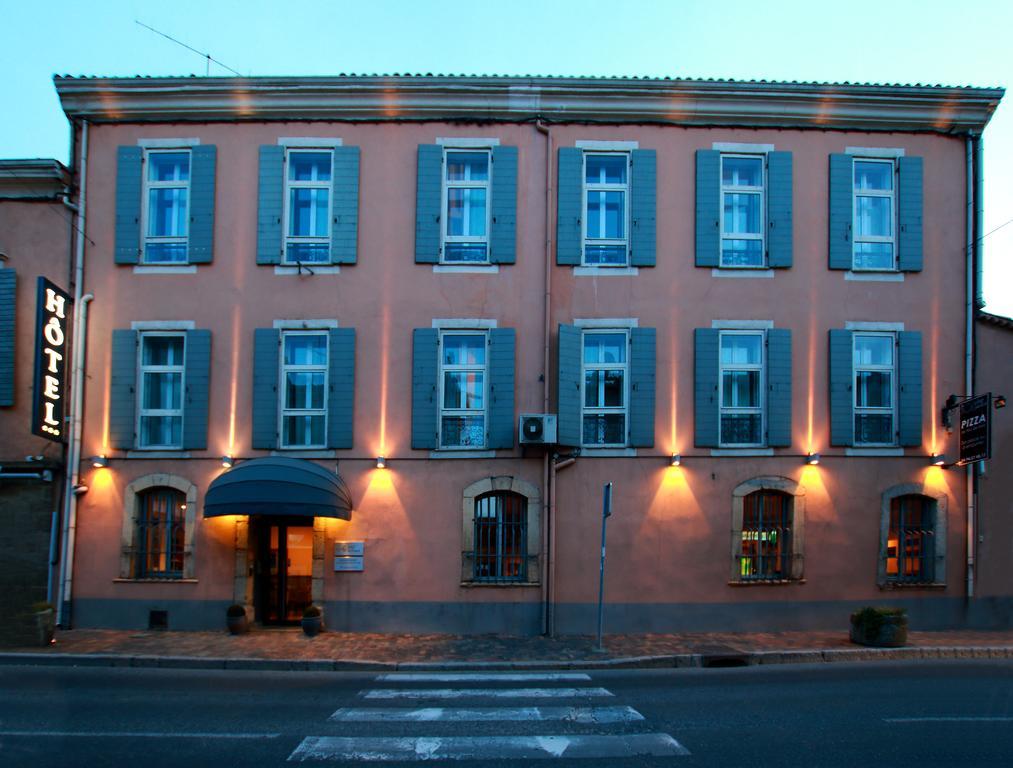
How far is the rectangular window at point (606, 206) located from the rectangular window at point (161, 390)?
7.85 m

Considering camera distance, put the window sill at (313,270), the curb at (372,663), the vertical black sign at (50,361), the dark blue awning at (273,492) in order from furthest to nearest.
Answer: the window sill at (313,270) → the vertical black sign at (50,361) → the dark blue awning at (273,492) → the curb at (372,663)

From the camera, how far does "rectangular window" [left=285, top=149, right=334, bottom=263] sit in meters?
13.4

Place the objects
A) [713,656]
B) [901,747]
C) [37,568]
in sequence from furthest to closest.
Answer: [37,568], [713,656], [901,747]

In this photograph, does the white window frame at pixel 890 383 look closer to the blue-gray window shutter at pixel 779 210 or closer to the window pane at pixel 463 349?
the blue-gray window shutter at pixel 779 210

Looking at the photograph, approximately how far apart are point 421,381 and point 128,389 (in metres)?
5.34

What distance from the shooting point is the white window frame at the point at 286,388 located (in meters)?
13.1

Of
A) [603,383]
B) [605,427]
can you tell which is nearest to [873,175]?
[603,383]

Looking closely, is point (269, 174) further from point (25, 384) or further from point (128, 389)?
point (25, 384)

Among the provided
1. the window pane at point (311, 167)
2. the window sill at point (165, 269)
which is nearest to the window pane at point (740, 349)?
the window pane at point (311, 167)

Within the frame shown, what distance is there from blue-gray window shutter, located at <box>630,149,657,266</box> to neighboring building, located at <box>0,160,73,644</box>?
1046 centimetres

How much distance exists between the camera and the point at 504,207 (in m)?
13.3

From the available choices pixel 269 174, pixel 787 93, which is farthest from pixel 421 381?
pixel 787 93

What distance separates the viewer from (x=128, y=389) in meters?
13.1

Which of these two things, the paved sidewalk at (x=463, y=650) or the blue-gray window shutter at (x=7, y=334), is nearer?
the paved sidewalk at (x=463, y=650)
